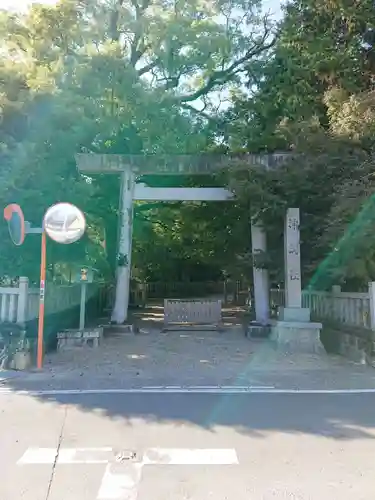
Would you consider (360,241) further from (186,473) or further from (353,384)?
(186,473)

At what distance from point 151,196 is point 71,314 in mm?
3838

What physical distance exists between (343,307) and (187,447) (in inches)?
286

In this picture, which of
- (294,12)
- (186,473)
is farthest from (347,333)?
(294,12)

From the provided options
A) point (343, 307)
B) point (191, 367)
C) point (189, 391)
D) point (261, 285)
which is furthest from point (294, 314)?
point (189, 391)

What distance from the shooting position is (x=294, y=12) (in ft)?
48.5

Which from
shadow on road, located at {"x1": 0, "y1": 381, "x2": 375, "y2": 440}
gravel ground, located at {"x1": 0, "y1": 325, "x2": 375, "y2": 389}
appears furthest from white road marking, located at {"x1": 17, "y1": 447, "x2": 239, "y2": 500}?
gravel ground, located at {"x1": 0, "y1": 325, "x2": 375, "y2": 389}

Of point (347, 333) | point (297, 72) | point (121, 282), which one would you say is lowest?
point (347, 333)

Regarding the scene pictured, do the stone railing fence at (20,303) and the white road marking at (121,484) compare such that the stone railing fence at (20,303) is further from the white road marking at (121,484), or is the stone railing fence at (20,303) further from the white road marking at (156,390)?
the white road marking at (121,484)

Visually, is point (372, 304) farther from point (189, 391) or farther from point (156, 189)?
point (156, 189)

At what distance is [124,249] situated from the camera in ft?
47.2

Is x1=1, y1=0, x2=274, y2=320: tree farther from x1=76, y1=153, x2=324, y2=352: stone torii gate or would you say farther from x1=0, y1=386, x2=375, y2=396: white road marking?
x1=0, y1=386, x2=375, y2=396: white road marking

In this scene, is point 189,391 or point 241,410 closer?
point 241,410

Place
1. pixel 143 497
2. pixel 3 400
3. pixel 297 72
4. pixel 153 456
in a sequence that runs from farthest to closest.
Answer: pixel 297 72 < pixel 3 400 < pixel 153 456 < pixel 143 497

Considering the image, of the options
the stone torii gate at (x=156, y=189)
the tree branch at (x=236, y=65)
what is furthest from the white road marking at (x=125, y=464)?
the tree branch at (x=236, y=65)
